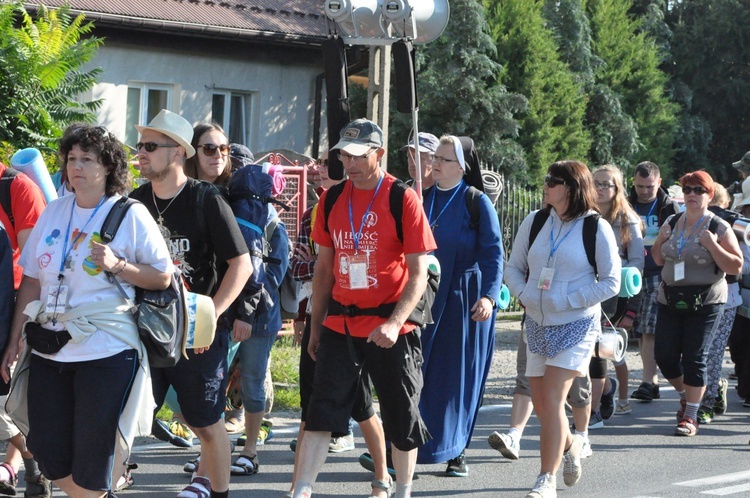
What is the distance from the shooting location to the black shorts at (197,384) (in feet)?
17.2

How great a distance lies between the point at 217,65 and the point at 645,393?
33.8ft

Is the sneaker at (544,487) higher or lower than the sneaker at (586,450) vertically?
higher

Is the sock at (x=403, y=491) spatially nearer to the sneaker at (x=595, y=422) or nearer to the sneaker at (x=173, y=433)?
the sneaker at (x=173, y=433)

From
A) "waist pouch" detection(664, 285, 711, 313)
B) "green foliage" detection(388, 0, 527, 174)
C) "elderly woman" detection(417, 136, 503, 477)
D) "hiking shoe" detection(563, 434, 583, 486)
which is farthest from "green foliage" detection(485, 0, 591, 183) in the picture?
"hiking shoe" detection(563, 434, 583, 486)

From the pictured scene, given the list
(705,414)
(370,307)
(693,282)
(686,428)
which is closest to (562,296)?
(370,307)

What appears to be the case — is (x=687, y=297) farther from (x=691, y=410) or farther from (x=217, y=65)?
(x=217, y=65)

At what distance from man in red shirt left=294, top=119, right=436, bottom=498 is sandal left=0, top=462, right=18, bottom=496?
167 centimetres

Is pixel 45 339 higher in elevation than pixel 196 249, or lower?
lower

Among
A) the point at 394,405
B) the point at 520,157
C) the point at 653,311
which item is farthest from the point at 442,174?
the point at 520,157

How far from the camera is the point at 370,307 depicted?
→ 216 inches

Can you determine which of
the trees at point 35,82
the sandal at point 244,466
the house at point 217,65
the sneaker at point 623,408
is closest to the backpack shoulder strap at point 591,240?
the sandal at point 244,466

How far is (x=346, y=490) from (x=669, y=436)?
3.19 metres

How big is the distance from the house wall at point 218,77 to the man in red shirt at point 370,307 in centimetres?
1150

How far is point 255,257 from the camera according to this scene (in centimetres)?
608
